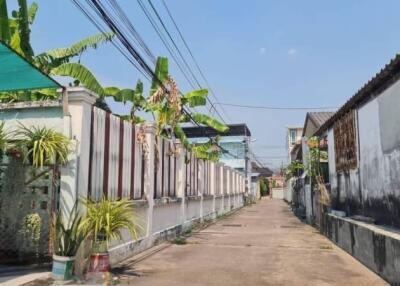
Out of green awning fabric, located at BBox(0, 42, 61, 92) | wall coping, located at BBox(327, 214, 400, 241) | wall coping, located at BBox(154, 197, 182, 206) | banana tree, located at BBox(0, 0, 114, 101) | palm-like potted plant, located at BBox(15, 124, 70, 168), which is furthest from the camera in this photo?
wall coping, located at BBox(154, 197, 182, 206)

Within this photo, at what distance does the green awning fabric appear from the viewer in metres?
6.18

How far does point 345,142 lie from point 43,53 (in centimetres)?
842

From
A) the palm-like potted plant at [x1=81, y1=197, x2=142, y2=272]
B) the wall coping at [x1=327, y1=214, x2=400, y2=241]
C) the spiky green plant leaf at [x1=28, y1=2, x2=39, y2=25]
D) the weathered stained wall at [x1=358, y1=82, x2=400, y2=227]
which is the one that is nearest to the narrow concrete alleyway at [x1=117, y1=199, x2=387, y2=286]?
the palm-like potted plant at [x1=81, y1=197, x2=142, y2=272]

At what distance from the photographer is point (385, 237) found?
24.3 feet

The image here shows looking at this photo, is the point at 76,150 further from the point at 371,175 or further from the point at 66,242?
the point at 371,175

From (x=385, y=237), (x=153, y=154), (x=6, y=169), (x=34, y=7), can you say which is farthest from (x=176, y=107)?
(x=385, y=237)

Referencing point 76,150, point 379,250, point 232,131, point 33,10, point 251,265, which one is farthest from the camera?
point 232,131

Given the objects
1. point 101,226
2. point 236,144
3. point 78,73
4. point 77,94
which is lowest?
point 101,226

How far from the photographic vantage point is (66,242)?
21.7 ft

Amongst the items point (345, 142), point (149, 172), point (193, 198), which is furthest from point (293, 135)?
point (149, 172)

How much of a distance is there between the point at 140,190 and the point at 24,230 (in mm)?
3225

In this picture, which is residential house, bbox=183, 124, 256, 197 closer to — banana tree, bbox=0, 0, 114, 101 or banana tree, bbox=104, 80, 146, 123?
banana tree, bbox=104, 80, 146, 123

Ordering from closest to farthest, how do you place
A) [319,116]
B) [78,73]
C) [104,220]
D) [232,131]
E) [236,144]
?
[104,220] < [78,73] < [319,116] < [236,144] < [232,131]

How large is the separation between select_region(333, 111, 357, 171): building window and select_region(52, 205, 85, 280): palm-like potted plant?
712 centimetres
